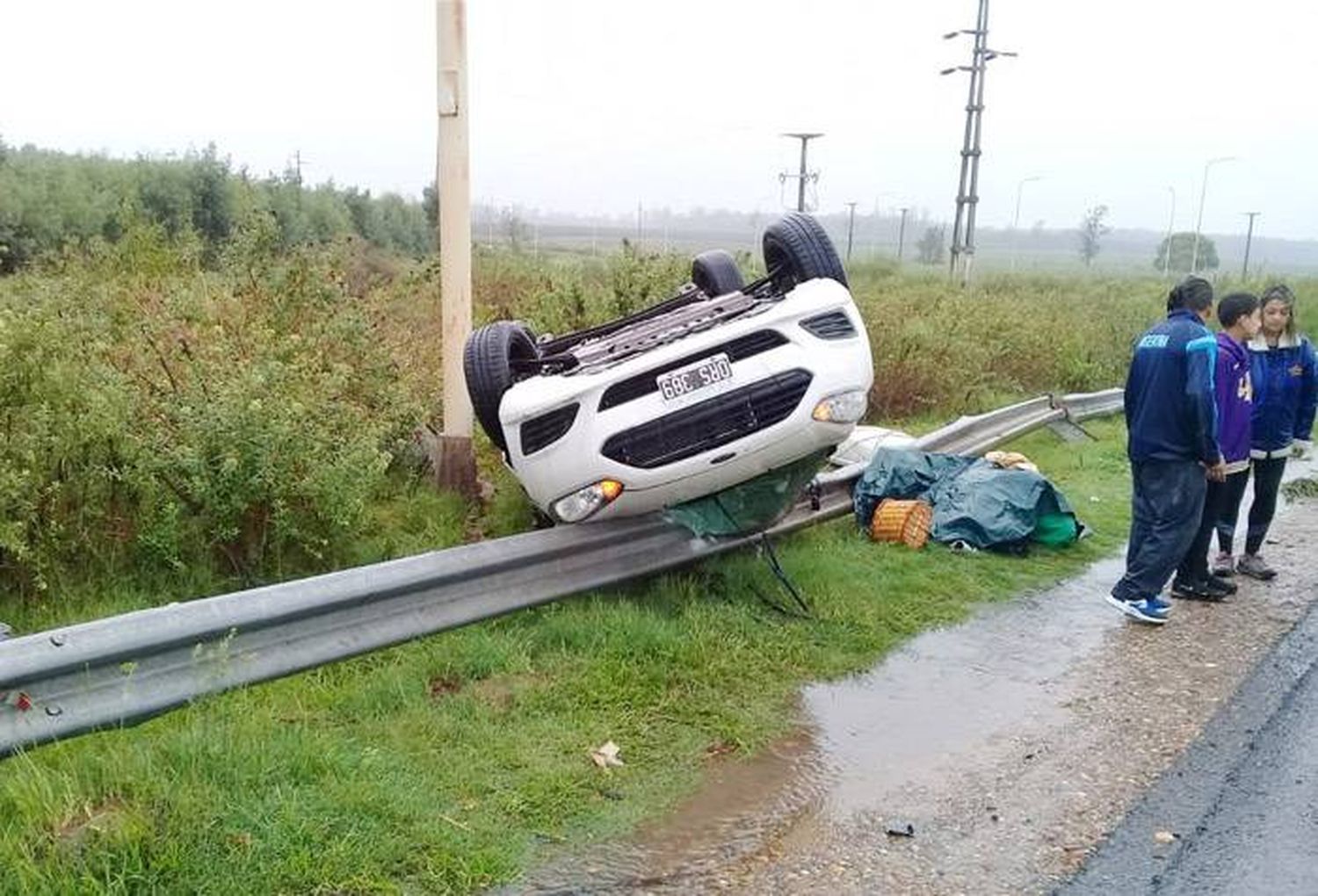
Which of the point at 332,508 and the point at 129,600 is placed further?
the point at 332,508

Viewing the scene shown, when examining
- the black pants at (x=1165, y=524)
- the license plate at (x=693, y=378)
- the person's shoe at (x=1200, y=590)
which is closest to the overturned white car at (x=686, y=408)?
the license plate at (x=693, y=378)

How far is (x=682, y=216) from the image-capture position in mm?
36812

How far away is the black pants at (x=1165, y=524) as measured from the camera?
6.11 m

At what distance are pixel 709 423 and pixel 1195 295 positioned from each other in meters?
3.00

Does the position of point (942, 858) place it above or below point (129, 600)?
below

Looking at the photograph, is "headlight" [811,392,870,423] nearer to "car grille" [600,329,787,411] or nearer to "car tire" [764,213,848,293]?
"car grille" [600,329,787,411]

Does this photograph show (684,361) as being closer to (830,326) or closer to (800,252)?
(830,326)

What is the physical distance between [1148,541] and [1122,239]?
74962mm

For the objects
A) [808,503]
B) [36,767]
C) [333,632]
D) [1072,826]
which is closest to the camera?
[36,767]

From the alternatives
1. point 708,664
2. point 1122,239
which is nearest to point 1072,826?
point 708,664

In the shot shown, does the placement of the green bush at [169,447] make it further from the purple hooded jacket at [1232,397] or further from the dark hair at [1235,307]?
the dark hair at [1235,307]

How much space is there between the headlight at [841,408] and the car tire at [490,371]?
1439 mm

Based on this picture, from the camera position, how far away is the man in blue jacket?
598 centimetres

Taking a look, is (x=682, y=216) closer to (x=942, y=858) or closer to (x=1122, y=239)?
(x=942, y=858)
